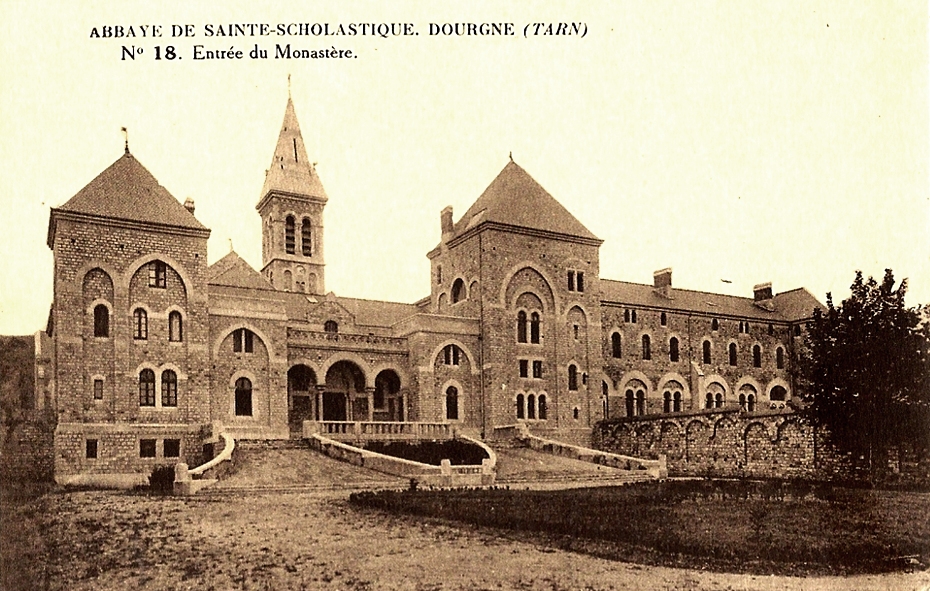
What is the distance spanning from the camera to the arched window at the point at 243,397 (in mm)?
33688

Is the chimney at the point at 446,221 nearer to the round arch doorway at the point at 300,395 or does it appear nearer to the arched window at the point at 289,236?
the round arch doorway at the point at 300,395

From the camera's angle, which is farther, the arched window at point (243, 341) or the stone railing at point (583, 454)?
the arched window at point (243, 341)

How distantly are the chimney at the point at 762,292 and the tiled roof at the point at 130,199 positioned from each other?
3531 centimetres

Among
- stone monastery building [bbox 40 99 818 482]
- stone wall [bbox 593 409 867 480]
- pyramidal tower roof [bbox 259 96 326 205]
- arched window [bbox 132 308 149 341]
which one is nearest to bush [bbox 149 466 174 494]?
stone monastery building [bbox 40 99 818 482]

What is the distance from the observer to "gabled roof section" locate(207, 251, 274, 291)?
39.4 meters

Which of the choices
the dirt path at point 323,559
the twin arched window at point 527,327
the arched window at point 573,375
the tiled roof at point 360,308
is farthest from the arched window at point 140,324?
the arched window at point 573,375

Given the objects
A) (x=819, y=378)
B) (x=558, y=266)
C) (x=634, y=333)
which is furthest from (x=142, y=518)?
(x=634, y=333)

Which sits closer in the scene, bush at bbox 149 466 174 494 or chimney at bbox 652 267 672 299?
bush at bbox 149 466 174 494

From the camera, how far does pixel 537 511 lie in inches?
721

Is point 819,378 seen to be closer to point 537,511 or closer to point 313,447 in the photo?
point 537,511

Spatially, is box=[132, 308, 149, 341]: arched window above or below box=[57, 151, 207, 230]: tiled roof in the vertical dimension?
below

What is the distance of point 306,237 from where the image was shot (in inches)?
2272

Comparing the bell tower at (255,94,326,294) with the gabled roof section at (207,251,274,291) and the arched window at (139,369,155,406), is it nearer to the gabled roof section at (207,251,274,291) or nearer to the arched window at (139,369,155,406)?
the gabled roof section at (207,251,274,291)

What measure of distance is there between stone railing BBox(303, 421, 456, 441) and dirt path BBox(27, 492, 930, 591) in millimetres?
13193
